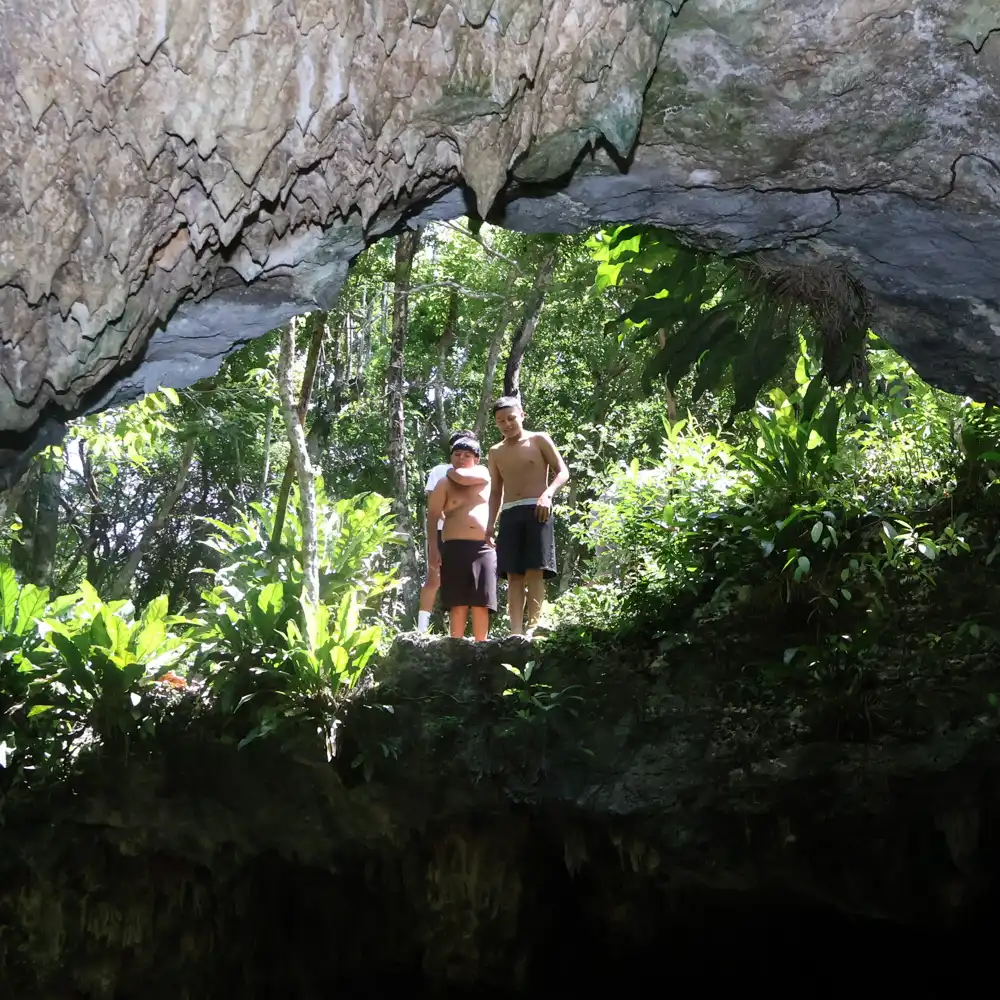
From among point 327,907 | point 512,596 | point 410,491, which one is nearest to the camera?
point 327,907

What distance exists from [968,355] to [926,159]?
45.3 inches

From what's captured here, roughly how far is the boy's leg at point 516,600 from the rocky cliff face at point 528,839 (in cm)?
85

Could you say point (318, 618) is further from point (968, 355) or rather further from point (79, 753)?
point (968, 355)

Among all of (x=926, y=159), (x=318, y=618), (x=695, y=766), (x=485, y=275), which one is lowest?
(x=695, y=766)

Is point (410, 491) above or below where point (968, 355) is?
above

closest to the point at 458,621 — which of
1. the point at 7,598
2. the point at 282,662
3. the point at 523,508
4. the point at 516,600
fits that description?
the point at 516,600

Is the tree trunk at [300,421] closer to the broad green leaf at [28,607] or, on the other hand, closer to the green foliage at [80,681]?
the green foliage at [80,681]

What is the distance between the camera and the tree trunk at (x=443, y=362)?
53.4ft

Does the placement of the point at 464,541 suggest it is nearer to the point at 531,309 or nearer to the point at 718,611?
the point at 718,611

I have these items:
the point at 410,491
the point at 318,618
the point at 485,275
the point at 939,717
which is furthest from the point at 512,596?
the point at 410,491

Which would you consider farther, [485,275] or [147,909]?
[485,275]

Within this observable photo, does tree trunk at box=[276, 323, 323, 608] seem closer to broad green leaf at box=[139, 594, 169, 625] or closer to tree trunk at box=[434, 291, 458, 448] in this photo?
broad green leaf at box=[139, 594, 169, 625]

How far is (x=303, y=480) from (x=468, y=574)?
1751mm

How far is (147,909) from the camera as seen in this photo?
21.9 feet
